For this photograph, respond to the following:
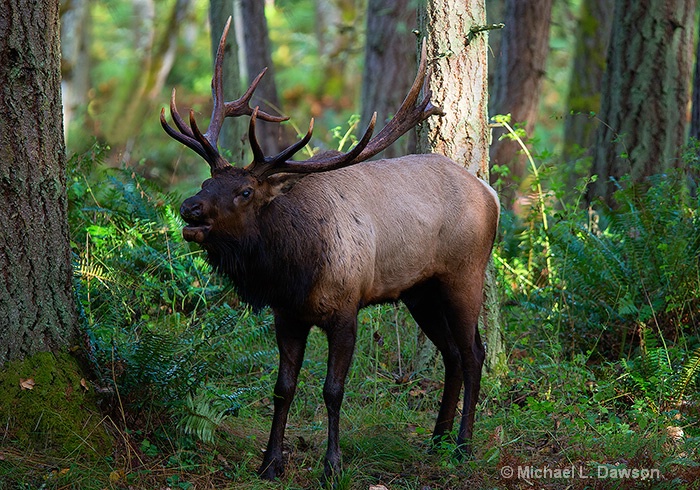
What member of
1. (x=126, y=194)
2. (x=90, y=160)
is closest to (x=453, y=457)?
(x=126, y=194)

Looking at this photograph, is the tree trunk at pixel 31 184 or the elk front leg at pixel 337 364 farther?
the elk front leg at pixel 337 364

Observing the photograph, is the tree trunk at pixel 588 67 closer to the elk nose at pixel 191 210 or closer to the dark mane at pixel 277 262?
the dark mane at pixel 277 262

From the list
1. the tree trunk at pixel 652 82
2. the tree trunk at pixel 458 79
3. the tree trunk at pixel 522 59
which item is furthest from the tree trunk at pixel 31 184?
the tree trunk at pixel 522 59

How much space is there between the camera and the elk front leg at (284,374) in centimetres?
545

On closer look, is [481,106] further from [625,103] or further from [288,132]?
[288,132]

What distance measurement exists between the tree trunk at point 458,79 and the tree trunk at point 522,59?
6.70 m

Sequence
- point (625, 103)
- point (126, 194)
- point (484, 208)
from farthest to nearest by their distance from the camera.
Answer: point (625, 103)
point (126, 194)
point (484, 208)

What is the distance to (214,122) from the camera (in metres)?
5.59

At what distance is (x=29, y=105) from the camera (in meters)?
4.86

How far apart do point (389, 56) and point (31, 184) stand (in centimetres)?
999

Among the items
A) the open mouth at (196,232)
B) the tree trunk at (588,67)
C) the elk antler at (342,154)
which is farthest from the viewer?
the tree trunk at (588,67)

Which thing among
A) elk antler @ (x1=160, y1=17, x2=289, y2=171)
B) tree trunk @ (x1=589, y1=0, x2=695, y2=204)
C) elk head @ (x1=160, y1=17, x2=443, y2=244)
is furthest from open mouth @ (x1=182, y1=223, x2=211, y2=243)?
tree trunk @ (x1=589, y1=0, x2=695, y2=204)

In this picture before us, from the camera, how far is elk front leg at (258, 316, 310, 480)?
17.9 feet

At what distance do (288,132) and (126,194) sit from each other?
562 inches
